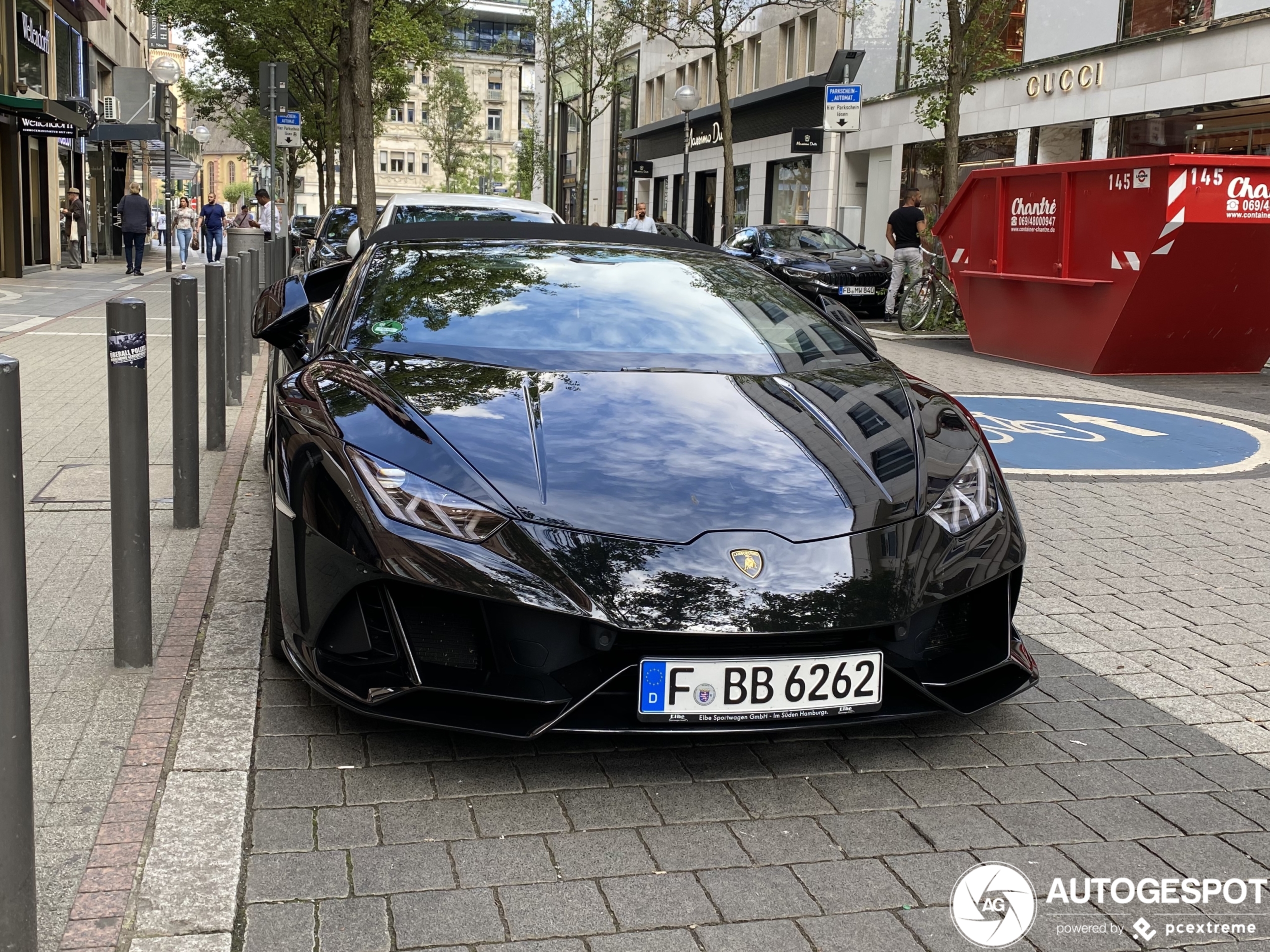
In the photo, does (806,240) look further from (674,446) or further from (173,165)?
(173,165)

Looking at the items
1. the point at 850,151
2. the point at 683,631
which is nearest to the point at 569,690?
the point at 683,631

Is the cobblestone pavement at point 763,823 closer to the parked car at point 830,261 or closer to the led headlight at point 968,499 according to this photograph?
the led headlight at point 968,499

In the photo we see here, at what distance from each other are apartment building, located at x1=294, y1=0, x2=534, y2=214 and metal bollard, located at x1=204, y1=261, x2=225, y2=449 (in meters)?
104

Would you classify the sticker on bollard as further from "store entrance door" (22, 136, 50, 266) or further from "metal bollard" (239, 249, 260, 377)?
"store entrance door" (22, 136, 50, 266)

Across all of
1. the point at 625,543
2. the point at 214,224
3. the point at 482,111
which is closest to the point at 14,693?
the point at 625,543

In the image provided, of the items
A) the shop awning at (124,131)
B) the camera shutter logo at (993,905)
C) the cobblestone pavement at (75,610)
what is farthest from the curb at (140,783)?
the shop awning at (124,131)

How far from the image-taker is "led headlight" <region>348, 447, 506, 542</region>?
319 centimetres

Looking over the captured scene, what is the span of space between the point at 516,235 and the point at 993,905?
339 cm

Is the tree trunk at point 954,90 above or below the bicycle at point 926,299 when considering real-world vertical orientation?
above

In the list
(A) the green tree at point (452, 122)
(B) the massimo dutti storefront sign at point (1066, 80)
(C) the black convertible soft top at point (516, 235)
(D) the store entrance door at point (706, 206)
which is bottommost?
(C) the black convertible soft top at point (516, 235)

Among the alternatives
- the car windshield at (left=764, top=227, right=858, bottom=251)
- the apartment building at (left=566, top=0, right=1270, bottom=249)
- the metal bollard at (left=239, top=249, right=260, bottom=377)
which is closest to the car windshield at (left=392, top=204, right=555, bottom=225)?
the metal bollard at (left=239, top=249, right=260, bottom=377)

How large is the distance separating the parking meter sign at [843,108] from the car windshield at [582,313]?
1482cm

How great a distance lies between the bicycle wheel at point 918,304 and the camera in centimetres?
1730

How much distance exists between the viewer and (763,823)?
3.14 meters
